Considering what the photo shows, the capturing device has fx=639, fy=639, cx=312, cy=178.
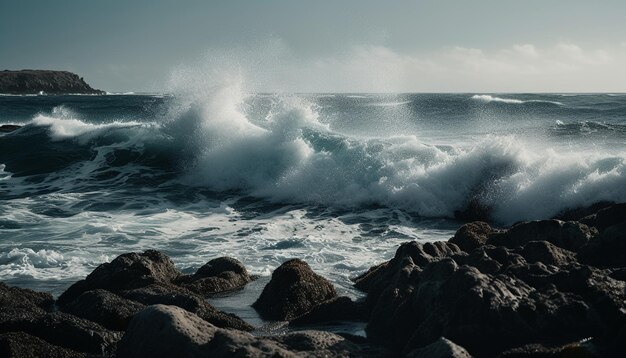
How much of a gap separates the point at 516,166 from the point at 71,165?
15200 mm

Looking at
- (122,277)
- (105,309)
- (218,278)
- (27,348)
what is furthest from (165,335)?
(218,278)

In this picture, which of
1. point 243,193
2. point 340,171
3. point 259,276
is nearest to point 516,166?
point 340,171

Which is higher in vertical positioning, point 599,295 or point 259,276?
point 599,295

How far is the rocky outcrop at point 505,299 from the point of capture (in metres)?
5.33

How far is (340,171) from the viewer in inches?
730

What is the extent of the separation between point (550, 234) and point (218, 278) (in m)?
4.47

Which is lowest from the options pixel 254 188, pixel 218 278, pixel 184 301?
pixel 254 188

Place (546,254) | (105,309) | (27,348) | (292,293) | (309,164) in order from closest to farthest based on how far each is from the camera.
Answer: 1. (27,348)
2. (105,309)
3. (546,254)
4. (292,293)
5. (309,164)

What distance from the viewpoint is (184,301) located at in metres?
6.89

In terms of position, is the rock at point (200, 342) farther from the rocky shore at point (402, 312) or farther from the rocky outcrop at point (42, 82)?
the rocky outcrop at point (42, 82)

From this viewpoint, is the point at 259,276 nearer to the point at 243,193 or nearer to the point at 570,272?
the point at 570,272

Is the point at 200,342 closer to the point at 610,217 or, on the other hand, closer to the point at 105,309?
the point at 105,309

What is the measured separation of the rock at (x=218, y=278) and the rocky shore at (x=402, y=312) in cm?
63

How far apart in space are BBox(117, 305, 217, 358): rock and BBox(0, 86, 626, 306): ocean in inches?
146
